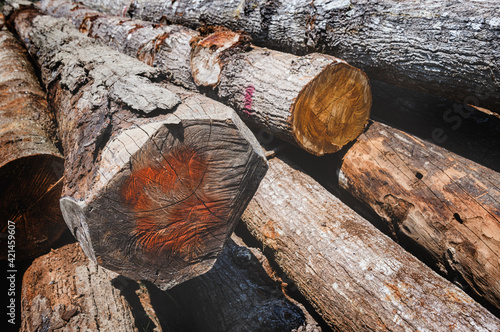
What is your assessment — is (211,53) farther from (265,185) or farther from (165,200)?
(165,200)

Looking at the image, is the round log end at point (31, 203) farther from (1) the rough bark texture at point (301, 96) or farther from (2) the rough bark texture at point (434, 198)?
(2) the rough bark texture at point (434, 198)

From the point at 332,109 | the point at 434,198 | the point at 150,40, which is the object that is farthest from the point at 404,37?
the point at 150,40

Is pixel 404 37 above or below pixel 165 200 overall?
above

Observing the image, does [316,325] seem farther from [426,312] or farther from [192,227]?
[192,227]

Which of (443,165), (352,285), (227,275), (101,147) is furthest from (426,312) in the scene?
(101,147)

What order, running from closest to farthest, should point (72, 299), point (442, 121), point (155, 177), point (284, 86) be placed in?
point (155, 177), point (72, 299), point (284, 86), point (442, 121)
